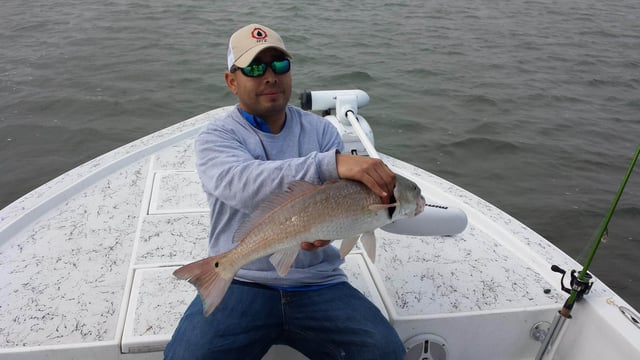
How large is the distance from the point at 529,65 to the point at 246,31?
32.5 ft

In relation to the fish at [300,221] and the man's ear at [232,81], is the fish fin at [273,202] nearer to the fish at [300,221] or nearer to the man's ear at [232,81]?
the fish at [300,221]

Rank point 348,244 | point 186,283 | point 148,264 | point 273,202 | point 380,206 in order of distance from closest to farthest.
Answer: point 380,206 → point 273,202 → point 348,244 → point 186,283 → point 148,264

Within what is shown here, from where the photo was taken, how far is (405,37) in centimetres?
1272

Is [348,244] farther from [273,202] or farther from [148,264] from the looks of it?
[148,264]

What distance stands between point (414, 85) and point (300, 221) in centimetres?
862

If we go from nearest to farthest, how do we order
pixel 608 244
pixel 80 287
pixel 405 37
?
pixel 80 287
pixel 608 244
pixel 405 37

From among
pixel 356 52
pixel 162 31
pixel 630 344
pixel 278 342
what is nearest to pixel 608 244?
pixel 630 344

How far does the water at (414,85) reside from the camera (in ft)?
24.0

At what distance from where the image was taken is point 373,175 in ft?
6.82

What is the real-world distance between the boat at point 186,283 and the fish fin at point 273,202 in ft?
2.42

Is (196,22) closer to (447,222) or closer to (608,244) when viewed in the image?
(608,244)

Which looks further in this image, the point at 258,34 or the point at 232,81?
the point at 232,81

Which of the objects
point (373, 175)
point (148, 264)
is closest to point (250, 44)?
point (373, 175)

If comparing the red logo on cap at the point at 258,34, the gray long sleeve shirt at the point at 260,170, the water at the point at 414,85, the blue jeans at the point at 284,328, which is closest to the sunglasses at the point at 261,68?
the red logo on cap at the point at 258,34
